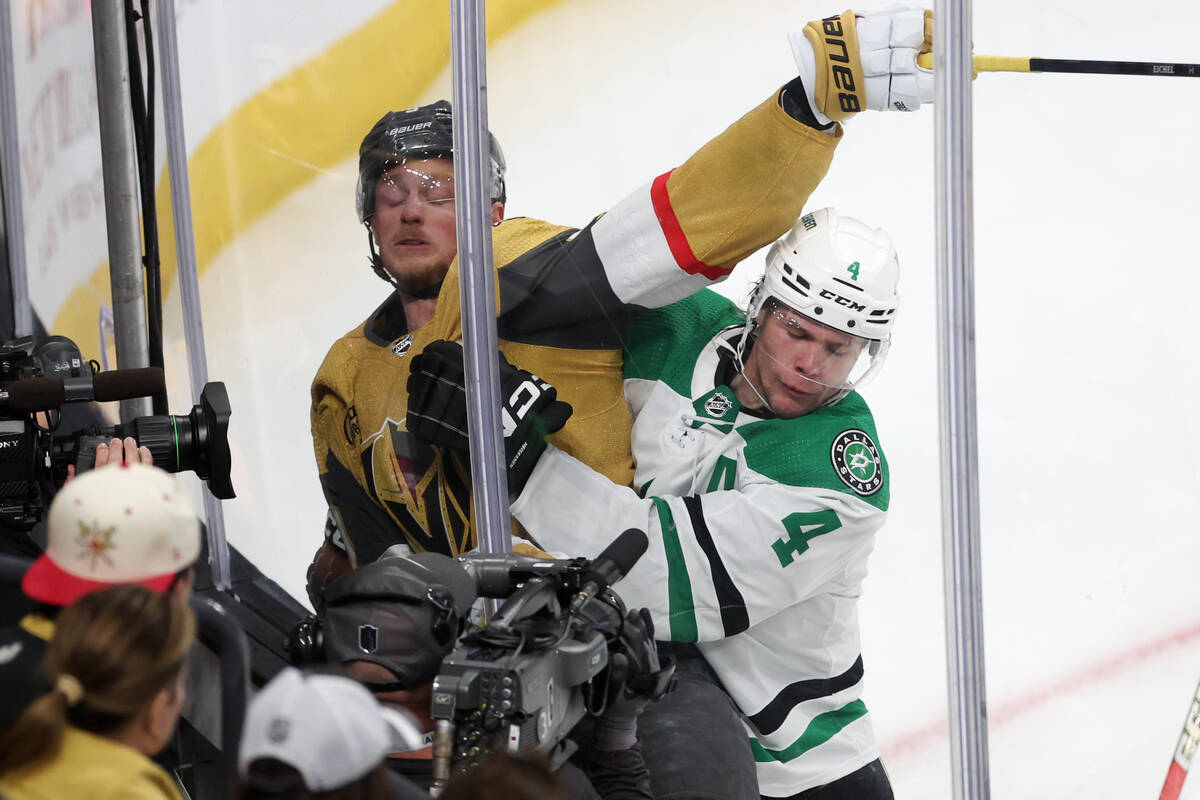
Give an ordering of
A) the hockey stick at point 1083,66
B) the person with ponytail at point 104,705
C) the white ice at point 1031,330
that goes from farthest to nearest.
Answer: the white ice at point 1031,330
the hockey stick at point 1083,66
the person with ponytail at point 104,705

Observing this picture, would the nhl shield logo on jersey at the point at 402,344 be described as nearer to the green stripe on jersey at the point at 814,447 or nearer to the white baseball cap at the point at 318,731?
the green stripe on jersey at the point at 814,447

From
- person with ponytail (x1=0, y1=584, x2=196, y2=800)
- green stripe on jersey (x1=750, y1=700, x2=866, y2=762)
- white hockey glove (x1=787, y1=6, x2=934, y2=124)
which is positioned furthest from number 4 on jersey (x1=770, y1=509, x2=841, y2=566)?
person with ponytail (x1=0, y1=584, x2=196, y2=800)

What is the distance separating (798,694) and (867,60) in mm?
924

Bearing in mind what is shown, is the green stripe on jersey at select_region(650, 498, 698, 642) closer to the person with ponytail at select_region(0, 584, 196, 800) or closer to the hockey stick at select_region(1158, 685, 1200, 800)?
the hockey stick at select_region(1158, 685, 1200, 800)

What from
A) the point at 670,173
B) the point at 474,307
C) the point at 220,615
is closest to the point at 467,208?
the point at 474,307

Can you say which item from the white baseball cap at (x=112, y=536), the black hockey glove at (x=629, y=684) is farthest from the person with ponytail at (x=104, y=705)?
the black hockey glove at (x=629, y=684)

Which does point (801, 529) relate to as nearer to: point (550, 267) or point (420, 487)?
point (550, 267)

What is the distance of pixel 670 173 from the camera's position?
1.97 metres

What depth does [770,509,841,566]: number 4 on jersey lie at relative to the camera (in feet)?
6.14

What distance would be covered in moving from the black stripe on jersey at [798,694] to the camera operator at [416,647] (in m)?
0.45

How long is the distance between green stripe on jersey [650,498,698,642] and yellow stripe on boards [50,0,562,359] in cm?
82

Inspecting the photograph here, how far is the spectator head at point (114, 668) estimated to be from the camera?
103cm

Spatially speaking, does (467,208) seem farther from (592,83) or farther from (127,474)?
(127,474)

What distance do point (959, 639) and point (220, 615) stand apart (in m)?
1.14
